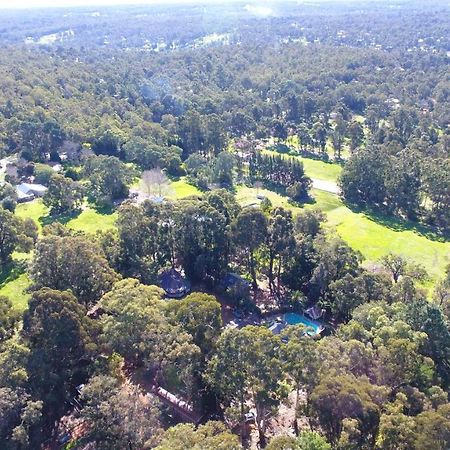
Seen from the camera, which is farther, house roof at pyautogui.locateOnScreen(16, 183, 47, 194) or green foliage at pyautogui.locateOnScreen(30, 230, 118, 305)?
house roof at pyautogui.locateOnScreen(16, 183, 47, 194)

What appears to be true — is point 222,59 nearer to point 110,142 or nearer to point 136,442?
point 110,142

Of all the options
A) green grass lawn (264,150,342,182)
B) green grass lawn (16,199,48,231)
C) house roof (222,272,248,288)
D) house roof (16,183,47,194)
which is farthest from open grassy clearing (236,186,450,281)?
house roof (16,183,47,194)

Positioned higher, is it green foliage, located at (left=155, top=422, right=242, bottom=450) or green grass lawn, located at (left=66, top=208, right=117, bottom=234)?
green foliage, located at (left=155, top=422, right=242, bottom=450)

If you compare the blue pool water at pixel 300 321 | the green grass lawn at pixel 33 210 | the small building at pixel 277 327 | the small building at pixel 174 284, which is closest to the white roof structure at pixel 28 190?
the green grass lawn at pixel 33 210

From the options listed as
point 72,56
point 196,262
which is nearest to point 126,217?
point 196,262

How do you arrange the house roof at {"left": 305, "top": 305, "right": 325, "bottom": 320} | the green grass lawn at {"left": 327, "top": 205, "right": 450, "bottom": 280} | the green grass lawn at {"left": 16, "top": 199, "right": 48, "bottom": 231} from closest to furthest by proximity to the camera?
the house roof at {"left": 305, "top": 305, "right": 325, "bottom": 320}, the green grass lawn at {"left": 327, "top": 205, "right": 450, "bottom": 280}, the green grass lawn at {"left": 16, "top": 199, "right": 48, "bottom": 231}

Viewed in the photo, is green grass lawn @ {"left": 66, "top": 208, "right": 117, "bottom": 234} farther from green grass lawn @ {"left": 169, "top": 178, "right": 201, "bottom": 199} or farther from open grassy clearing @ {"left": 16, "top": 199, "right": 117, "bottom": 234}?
green grass lawn @ {"left": 169, "top": 178, "right": 201, "bottom": 199}

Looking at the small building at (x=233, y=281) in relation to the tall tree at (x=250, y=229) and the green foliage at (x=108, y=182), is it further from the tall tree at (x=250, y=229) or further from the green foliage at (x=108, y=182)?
the green foliage at (x=108, y=182)
